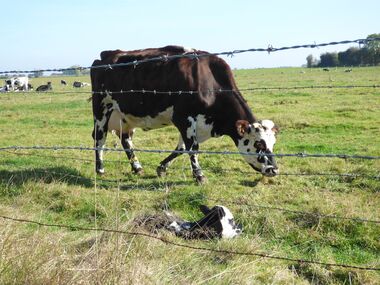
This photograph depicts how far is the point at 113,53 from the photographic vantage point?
357 inches

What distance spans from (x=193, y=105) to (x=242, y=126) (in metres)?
0.87

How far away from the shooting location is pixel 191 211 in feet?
20.2

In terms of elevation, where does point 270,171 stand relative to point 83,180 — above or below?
above

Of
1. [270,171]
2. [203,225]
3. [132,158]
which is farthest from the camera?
[132,158]

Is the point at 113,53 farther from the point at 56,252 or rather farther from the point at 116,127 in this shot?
the point at 56,252

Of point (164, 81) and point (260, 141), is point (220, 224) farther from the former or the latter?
point (164, 81)

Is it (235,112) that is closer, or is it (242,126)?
(242,126)

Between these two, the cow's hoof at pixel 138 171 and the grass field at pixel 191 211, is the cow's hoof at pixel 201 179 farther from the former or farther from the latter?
the cow's hoof at pixel 138 171

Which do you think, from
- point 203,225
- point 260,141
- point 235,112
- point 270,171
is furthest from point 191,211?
point 235,112

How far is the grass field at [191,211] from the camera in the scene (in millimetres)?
3471

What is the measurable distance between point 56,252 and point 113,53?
235 inches

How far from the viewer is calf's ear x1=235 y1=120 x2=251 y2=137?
7254mm

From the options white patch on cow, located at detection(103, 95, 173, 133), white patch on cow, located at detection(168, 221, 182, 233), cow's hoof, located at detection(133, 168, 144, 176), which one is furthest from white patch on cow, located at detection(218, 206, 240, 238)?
cow's hoof, located at detection(133, 168, 144, 176)

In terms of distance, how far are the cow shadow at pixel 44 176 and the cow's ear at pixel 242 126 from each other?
2391 mm
